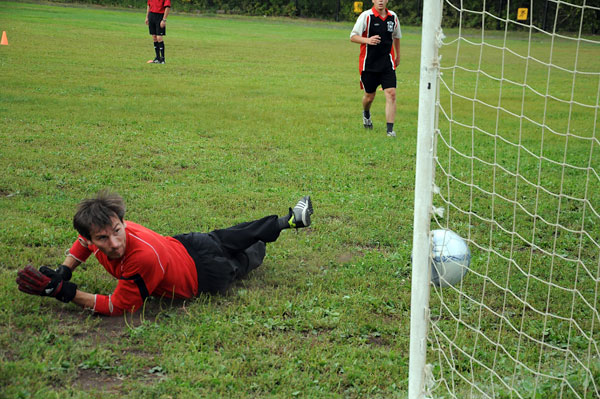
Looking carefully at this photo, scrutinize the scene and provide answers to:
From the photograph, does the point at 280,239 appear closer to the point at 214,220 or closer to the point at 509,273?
the point at 214,220

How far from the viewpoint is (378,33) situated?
8547mm

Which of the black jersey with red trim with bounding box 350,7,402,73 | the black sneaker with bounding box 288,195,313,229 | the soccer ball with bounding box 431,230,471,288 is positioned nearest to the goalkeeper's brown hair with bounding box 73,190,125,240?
the black sneaker with bounding box 288,195,313,229

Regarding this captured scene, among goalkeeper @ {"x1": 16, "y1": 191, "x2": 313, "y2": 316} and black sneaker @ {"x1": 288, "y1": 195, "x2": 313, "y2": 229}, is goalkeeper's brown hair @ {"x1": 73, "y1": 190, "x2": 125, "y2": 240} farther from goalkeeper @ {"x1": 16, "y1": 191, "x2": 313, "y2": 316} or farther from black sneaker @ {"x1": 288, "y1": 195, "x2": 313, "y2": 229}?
black sneaker @ {"x1": 288, "y1": 195, "x2": 313, "y2": 229}

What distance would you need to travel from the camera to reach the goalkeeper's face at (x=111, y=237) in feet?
10.7

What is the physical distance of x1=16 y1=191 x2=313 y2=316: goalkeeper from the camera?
10.8ft

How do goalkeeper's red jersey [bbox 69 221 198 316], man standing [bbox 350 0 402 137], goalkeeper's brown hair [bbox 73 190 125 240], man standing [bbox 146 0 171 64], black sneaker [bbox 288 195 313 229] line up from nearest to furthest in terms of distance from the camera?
goalkeeper's brown hair [bbox 73 190 125 240], goalkeeper's red jersey [bbox 69 221 198 316], black sneaker [bbox 288 195 313 229], man standing [bbox 350 0 402 137], man standing [bbox 146 0 171 64]

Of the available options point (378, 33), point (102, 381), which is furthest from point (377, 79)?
point (102, 381)

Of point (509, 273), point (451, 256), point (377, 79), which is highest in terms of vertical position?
point (377, 79)

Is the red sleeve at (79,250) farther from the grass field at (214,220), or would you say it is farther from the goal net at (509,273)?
the goal net at (509,273)

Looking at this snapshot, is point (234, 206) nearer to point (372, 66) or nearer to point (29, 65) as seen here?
point (372, 66)

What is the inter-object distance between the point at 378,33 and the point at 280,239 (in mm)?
4774

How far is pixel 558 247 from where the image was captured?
484cm

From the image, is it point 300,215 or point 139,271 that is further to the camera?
point 300,215

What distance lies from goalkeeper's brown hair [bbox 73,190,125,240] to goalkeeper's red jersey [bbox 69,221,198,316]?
187mm
